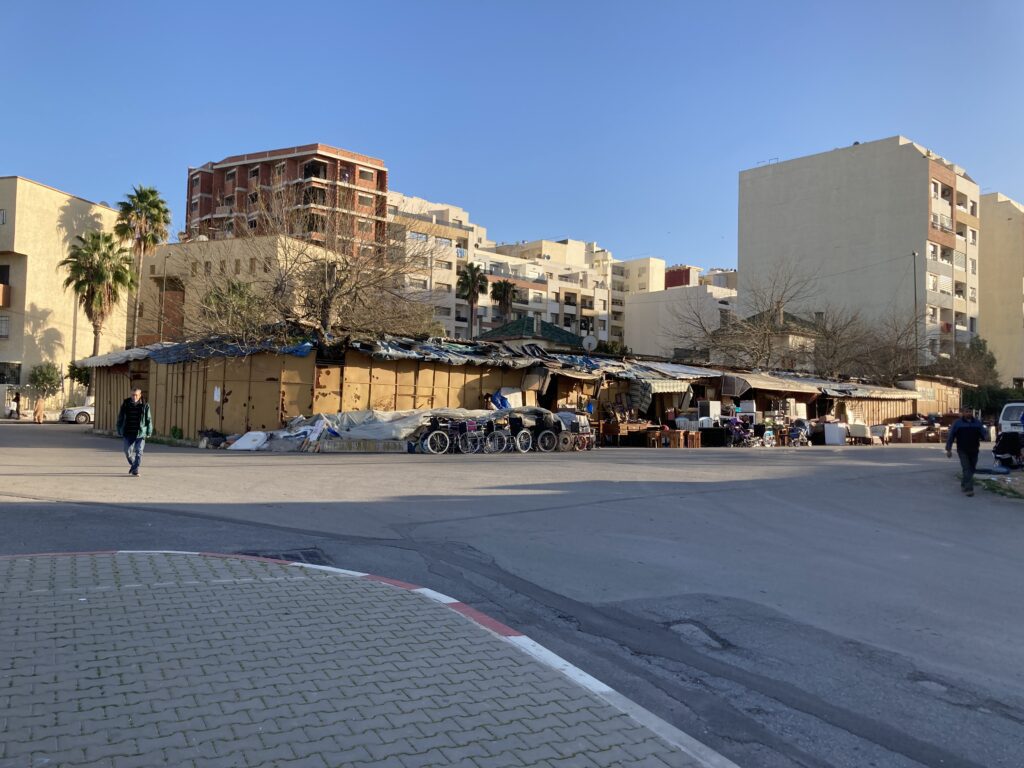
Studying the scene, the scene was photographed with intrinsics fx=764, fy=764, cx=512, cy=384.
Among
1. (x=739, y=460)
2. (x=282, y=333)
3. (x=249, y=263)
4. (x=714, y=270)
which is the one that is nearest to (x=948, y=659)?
(x=739, y=460)

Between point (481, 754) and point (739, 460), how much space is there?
67.0 feet

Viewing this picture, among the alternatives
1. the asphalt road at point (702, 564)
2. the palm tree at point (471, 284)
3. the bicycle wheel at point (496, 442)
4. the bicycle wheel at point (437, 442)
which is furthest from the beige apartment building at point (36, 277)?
the bicycle wheel at point (496, 442)

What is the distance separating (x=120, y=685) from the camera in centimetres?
398

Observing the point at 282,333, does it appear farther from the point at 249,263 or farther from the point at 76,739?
the point at 76,739

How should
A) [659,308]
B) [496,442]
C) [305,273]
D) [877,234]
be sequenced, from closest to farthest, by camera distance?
[496,442]
[305,273]
[877,234]
[659,308]

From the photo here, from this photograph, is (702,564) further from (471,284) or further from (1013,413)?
(471,284)

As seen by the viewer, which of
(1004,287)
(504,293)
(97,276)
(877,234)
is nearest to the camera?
(97,276)

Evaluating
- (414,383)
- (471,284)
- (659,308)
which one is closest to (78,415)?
(414,383)

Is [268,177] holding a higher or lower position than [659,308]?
higher

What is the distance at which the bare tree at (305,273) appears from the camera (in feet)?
81.5

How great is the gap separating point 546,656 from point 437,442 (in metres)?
17.9

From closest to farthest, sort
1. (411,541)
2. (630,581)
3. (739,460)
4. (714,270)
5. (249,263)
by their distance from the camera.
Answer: (630,581) < (411,541) < (739,460) < (249,263) < (714,270)

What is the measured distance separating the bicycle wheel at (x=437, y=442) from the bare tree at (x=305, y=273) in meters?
4.47

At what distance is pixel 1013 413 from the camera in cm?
2667
